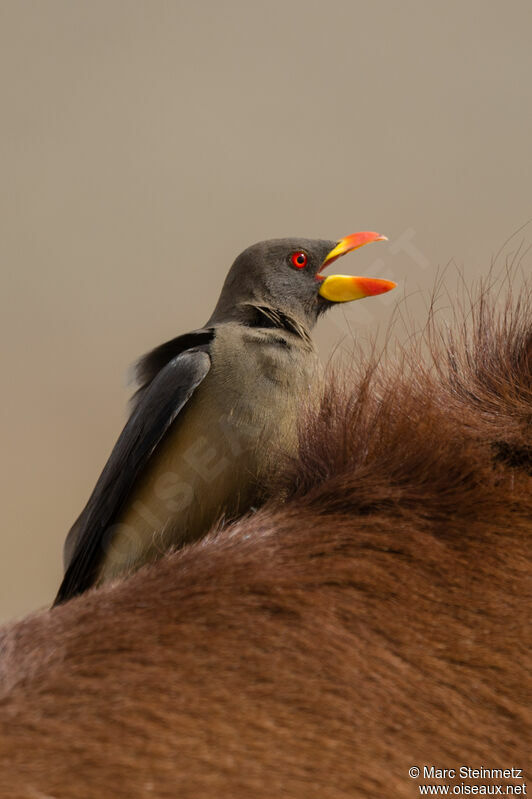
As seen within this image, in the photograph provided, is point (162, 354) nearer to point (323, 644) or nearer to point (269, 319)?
point (269, 319)

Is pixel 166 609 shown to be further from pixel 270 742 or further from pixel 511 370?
pixel 511 370

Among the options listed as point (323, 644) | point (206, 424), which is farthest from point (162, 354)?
point (323, 644)

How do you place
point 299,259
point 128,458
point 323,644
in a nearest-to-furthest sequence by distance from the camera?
point 323,644
point 128,458
point 299,259

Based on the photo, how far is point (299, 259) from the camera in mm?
587

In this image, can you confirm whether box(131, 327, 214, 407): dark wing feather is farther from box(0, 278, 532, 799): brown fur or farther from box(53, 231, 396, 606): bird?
box(0, 278, 532, 799): brown fur

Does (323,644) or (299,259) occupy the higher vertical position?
(299,259)

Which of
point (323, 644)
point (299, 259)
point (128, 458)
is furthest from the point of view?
point (299, 259)

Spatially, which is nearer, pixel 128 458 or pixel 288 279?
pixel 128 458

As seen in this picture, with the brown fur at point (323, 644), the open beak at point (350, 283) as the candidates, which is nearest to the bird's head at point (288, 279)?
the open beak at point (350, 283)

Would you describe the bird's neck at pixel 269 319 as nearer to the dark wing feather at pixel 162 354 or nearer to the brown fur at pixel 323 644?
the dark wing feather at pixel 162 354

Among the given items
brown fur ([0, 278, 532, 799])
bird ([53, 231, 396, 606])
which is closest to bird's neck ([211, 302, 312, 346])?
bird ([53, 231, 396, 606])

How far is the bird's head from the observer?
1.91 feet

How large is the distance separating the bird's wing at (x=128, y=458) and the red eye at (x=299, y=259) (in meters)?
0.11

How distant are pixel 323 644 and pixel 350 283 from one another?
1.25 ft
